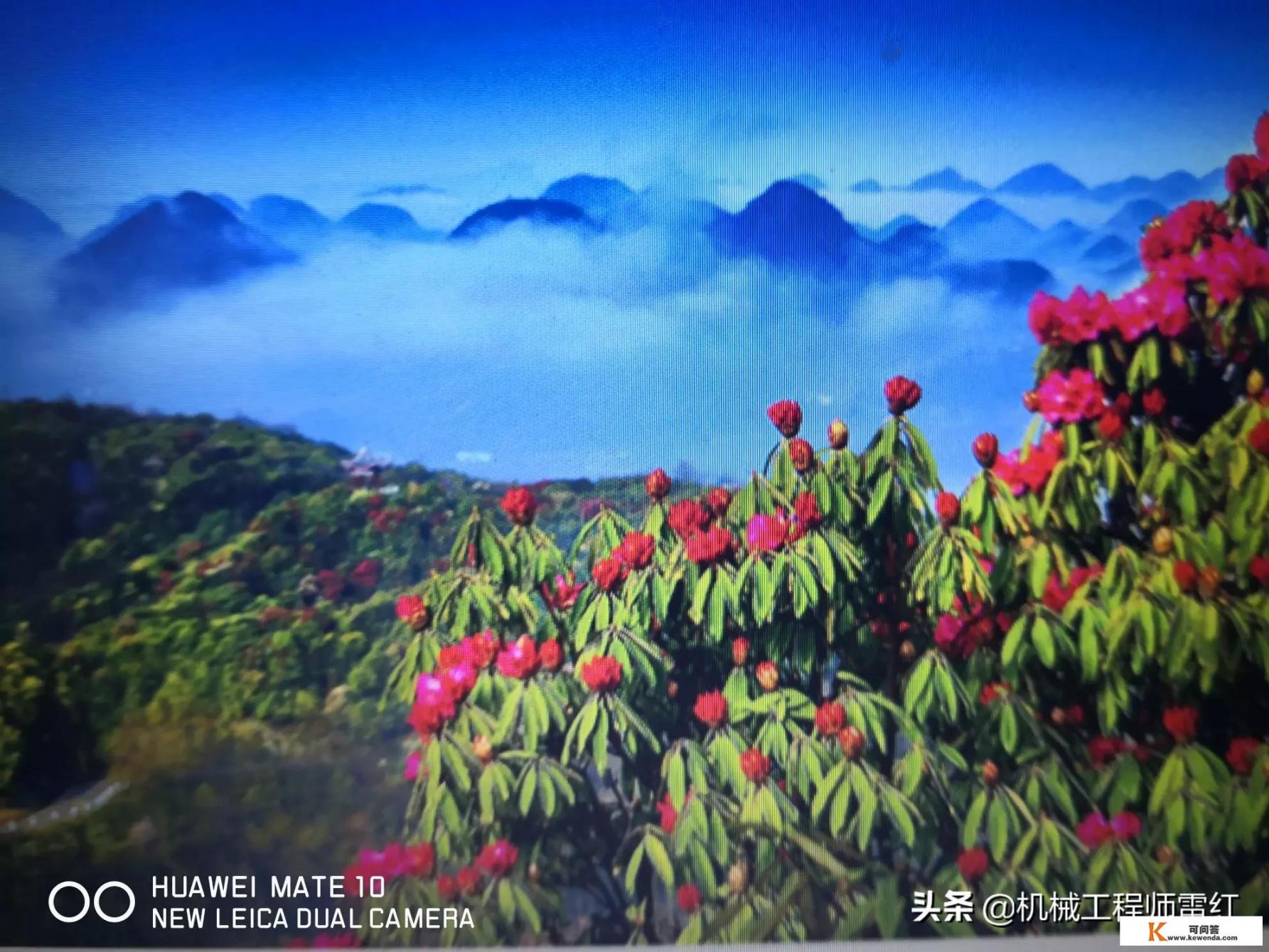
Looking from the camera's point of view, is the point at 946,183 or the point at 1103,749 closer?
the point at 1103,749

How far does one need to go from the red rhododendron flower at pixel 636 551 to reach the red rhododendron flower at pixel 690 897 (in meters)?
0.71

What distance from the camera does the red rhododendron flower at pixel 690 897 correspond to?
2.49 m

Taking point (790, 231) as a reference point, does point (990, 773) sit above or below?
below

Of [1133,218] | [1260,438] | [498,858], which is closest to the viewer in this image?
[498,858]

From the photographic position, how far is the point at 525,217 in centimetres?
260

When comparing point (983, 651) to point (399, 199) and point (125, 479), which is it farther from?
point (125, 479)

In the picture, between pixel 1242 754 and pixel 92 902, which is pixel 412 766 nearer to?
pixel 92 902

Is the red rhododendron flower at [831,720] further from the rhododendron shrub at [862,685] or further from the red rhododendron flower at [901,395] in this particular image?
the red rhododendron flower at [901,395]

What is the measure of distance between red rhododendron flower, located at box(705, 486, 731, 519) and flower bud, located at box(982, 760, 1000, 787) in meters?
0.81

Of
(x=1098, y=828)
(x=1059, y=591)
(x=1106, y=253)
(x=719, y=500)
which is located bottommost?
(x=1098, y=828)

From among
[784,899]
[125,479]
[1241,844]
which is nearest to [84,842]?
[125,479]

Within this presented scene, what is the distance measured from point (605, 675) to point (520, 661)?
0.61ft

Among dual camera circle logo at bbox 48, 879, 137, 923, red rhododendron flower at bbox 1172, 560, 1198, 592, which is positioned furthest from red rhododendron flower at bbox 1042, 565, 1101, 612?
dual camera circle logo at bbox 48, 879, 137, 923

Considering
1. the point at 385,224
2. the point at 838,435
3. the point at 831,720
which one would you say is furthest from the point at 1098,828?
the point at 385,224
